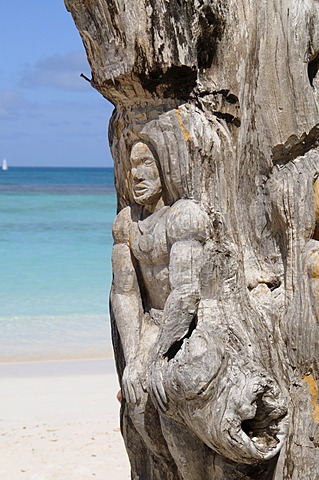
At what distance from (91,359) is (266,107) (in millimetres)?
6546

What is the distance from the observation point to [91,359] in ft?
31.7

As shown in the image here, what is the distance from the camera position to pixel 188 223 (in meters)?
3.37

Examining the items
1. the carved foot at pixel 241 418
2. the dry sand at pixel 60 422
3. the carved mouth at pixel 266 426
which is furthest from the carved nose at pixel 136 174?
the dry sand at pixel 60 422

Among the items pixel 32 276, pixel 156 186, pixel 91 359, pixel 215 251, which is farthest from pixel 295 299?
pixel 32 276

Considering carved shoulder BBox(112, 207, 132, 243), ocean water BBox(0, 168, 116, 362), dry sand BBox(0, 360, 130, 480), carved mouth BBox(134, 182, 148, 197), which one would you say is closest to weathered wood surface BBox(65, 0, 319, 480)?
carved mouth BBox(134, 182, 148, 197)

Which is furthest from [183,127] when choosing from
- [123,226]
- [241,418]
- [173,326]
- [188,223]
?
[241,418]

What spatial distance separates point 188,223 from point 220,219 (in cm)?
15

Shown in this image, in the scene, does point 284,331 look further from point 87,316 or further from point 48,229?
point 48,229

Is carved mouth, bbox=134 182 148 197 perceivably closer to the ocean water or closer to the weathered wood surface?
the weathered wood surface

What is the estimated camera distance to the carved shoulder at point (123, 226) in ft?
12.3

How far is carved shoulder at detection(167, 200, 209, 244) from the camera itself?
3.37m

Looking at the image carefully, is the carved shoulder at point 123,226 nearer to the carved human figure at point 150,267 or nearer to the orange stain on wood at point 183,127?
the carved human figure at point 150,267

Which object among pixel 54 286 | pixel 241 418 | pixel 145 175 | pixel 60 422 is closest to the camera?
pixel 241 418

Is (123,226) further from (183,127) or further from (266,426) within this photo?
(266,426)
